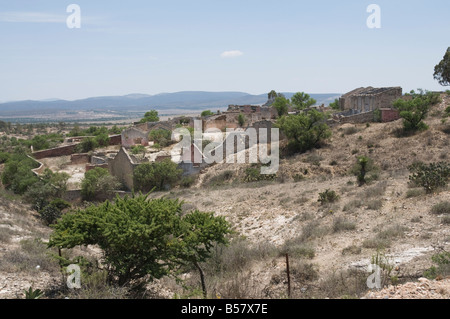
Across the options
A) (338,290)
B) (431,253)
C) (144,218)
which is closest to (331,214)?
(431,253)

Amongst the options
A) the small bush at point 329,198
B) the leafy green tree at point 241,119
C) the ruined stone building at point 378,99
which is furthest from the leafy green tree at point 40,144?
the small bush at point 329,198

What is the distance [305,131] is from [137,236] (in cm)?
1821

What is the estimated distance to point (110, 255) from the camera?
7383mm

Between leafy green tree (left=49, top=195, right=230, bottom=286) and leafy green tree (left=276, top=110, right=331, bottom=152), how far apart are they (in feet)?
54.5

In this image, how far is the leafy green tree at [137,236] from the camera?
23.1 ft

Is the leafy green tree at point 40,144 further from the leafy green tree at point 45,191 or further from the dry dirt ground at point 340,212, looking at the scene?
the dry dirt ground at point 340,212

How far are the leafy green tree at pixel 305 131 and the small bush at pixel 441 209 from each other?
13588 mm

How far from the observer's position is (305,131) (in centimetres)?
2369

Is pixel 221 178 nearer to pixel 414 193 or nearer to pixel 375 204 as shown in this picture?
pixel 375 204

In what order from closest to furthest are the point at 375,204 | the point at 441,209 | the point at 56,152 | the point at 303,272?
the point at 303,272 → the point at 441,209 → the point at 375,204 → the point at 56,152

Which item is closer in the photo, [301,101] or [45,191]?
[45,191]

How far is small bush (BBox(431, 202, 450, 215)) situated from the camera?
998 centimetres

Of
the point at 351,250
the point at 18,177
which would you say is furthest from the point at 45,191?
the point at 351,250

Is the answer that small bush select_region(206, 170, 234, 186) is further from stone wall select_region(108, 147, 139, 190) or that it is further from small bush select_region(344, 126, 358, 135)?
small bush select_region(344, 126, 358, 135)
